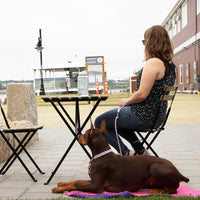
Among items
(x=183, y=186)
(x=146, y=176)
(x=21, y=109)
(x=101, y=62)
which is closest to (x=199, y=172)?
(x=183, y=186)

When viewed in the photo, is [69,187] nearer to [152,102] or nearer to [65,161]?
[152,102]

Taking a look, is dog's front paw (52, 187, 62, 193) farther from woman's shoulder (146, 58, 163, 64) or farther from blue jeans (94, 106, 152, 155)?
woman's shoulder (146, 58, 163, 64)

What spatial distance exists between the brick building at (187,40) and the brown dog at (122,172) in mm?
24147

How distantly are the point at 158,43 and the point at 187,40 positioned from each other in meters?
29.2

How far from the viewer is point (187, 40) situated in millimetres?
31109

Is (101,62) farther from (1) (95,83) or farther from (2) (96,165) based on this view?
(2) (96,165)

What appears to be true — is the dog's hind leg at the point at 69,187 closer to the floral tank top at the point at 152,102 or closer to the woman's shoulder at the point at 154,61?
the floral tank top at the point at 152,102

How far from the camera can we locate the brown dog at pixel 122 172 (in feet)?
9.45

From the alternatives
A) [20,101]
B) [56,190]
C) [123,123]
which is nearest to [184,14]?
[20,101]

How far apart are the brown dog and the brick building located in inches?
951

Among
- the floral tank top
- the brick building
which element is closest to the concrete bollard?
the floral tank top

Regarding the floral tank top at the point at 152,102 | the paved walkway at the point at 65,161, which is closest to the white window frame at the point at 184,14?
the paved walkway at the point at 65,161

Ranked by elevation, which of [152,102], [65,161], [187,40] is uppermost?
[187,40]

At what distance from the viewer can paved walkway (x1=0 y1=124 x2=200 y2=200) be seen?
10.8 feet
